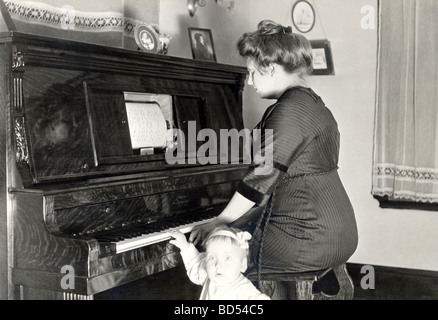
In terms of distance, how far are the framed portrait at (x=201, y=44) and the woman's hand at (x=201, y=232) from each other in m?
1.76

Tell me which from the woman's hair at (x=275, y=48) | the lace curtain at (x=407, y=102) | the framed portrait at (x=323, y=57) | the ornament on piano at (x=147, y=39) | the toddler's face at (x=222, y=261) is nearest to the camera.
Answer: the toddler's face at (x=222, y=261)

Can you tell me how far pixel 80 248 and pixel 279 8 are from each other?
3.18 meters

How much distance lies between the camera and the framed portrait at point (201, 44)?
4082 mm

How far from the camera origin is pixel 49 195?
2330 millimetres

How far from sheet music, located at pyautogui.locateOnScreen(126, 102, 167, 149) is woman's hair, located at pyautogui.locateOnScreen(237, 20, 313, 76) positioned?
0.66 meters

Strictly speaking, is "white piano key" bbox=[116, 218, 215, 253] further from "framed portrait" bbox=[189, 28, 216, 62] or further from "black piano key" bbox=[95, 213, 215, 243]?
"framed portrait" bbox=[189, 28, 216, 62]

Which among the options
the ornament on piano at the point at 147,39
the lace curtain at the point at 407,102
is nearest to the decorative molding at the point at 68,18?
the ornament on piano at the point at 147,39

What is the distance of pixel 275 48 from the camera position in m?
2.57

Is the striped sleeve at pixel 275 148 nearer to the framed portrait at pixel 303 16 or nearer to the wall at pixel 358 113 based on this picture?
the wall at pixel 358 113

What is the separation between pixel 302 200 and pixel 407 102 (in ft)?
7.47

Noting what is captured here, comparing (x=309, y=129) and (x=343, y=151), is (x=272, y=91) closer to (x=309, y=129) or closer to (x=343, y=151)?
(x=309, y=129)

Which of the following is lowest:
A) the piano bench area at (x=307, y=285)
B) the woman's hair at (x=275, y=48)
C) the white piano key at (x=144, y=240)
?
the piano bench area at (x=307, y=285)

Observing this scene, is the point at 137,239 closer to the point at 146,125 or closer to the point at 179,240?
the point at 179,240
